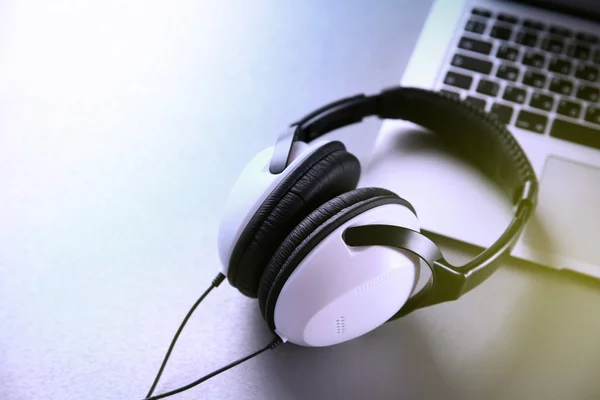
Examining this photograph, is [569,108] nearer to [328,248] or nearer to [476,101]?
[476,101]

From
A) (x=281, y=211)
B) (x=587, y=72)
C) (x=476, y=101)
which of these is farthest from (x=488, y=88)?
(x=281, y=211)

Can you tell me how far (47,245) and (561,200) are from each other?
0.50 m

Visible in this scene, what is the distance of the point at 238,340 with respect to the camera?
52cm

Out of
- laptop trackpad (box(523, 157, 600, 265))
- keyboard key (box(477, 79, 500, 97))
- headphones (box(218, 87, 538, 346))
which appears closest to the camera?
headphones (box(218, 87, 538, 346))

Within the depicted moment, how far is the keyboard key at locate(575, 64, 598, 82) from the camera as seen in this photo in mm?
679

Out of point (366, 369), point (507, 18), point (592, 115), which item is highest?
point (507, 18)

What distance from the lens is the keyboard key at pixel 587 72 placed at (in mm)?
679

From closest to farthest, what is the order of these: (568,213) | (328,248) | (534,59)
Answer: (328,248) < (568,213) < (534,59)

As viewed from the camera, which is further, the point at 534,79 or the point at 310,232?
the point at 534,79

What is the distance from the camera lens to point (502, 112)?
0.65m

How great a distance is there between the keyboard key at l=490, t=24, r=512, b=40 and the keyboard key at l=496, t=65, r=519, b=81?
5 cm

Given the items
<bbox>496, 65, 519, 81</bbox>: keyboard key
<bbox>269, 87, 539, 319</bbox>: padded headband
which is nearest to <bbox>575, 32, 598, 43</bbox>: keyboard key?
<bbox>496, 65, 519, 81</bbox>: keyboard key

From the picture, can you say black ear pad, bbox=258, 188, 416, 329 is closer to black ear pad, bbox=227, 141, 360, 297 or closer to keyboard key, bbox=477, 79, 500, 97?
black ear pad, bbox=227, 141, 360, 297

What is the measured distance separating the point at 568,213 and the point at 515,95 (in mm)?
149
